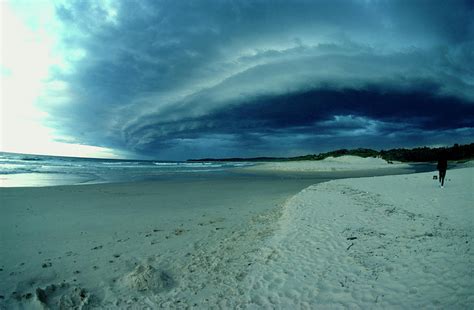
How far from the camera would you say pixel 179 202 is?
1457 cm

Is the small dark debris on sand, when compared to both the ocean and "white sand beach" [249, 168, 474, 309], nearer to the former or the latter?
"white sand beach" [249, 168, 474, 309]

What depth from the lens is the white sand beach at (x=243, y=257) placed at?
16.4 feet

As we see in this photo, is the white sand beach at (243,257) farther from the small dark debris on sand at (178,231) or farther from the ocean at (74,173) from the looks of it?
the ocean at (74,173)

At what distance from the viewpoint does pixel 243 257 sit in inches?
275

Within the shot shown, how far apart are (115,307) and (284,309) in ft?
9.78

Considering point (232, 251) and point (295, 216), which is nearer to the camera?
point (232, 251)

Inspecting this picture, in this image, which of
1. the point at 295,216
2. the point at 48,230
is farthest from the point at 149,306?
the point at 295,216

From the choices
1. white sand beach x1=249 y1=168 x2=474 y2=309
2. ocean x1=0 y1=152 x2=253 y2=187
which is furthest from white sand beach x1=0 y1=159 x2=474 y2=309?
ocean x1=0 y1=152 x2=253 y2=187

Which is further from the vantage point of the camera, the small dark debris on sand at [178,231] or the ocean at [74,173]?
the ocean at [74,173]

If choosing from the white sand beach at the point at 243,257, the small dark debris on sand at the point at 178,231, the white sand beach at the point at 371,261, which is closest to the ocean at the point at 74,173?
the white sand beach at the point at 243,257

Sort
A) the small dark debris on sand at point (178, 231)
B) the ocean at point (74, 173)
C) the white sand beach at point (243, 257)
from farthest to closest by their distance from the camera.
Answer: the ocean at point (74, 173) → the small dark debris on sand at point (178, 231) → the white sand beach at point (243, 257)

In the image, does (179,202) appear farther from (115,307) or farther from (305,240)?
(115,307)

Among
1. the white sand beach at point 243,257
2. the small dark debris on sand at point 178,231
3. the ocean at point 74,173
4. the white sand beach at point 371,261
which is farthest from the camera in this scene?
the ocean at point 74,173

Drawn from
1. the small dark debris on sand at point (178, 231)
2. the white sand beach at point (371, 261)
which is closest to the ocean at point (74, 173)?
the small dark debris on sand at point (178, 231)
